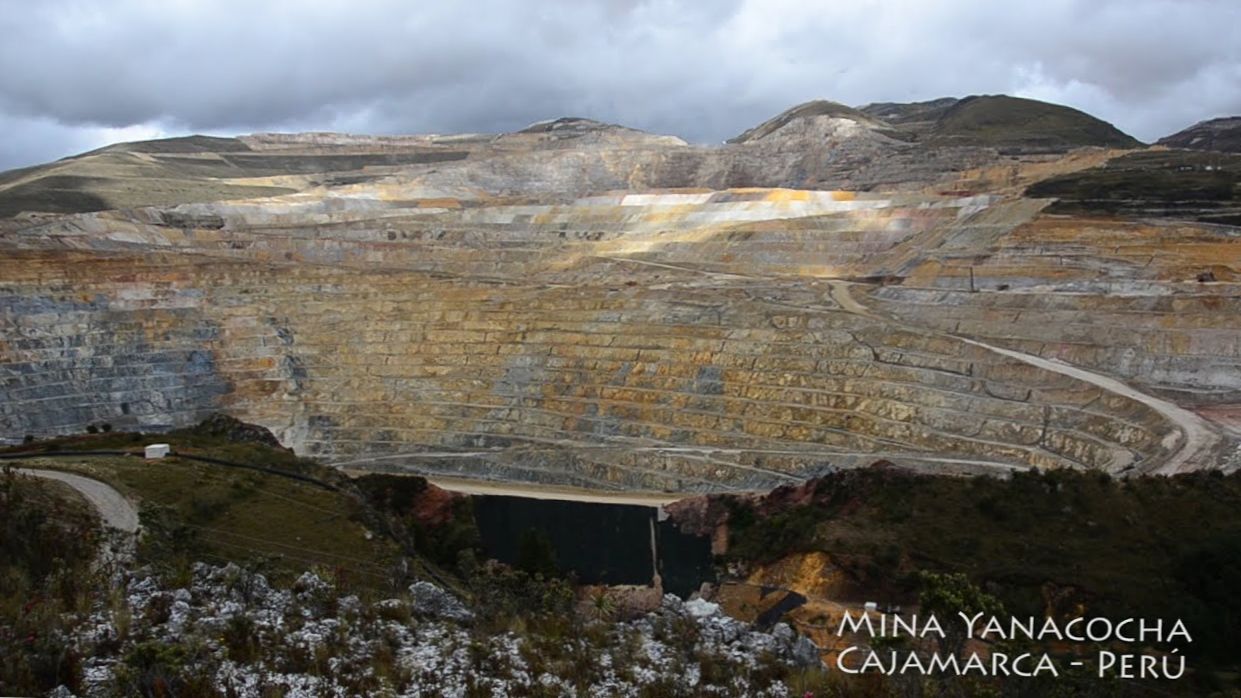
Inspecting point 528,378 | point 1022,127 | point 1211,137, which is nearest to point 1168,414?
point 528,378

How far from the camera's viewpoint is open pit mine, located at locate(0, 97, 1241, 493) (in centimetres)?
4541

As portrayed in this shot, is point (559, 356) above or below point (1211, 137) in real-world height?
below

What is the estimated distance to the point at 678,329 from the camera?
58188mm

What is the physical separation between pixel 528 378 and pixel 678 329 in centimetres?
921

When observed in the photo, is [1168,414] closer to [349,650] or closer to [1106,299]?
[1106,299]

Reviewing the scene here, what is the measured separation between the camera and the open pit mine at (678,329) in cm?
4541

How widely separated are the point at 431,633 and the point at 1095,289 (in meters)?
45.6

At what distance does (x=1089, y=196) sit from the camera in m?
65.2

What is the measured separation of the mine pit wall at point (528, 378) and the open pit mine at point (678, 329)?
16 centimetres

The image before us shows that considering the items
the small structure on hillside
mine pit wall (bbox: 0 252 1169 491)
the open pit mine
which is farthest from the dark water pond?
the small structure on hillside

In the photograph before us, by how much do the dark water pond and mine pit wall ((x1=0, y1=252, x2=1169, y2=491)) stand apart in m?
6.17

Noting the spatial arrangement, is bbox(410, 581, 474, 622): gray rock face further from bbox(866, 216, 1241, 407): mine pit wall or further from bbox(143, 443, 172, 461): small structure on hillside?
bbox(866, 216, 1241, 407): mine pit wall

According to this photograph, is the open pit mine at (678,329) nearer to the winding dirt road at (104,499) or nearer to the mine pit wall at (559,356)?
the mine pit wall at (559,356)

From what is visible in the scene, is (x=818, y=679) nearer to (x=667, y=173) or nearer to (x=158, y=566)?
(x=158, y=566)
